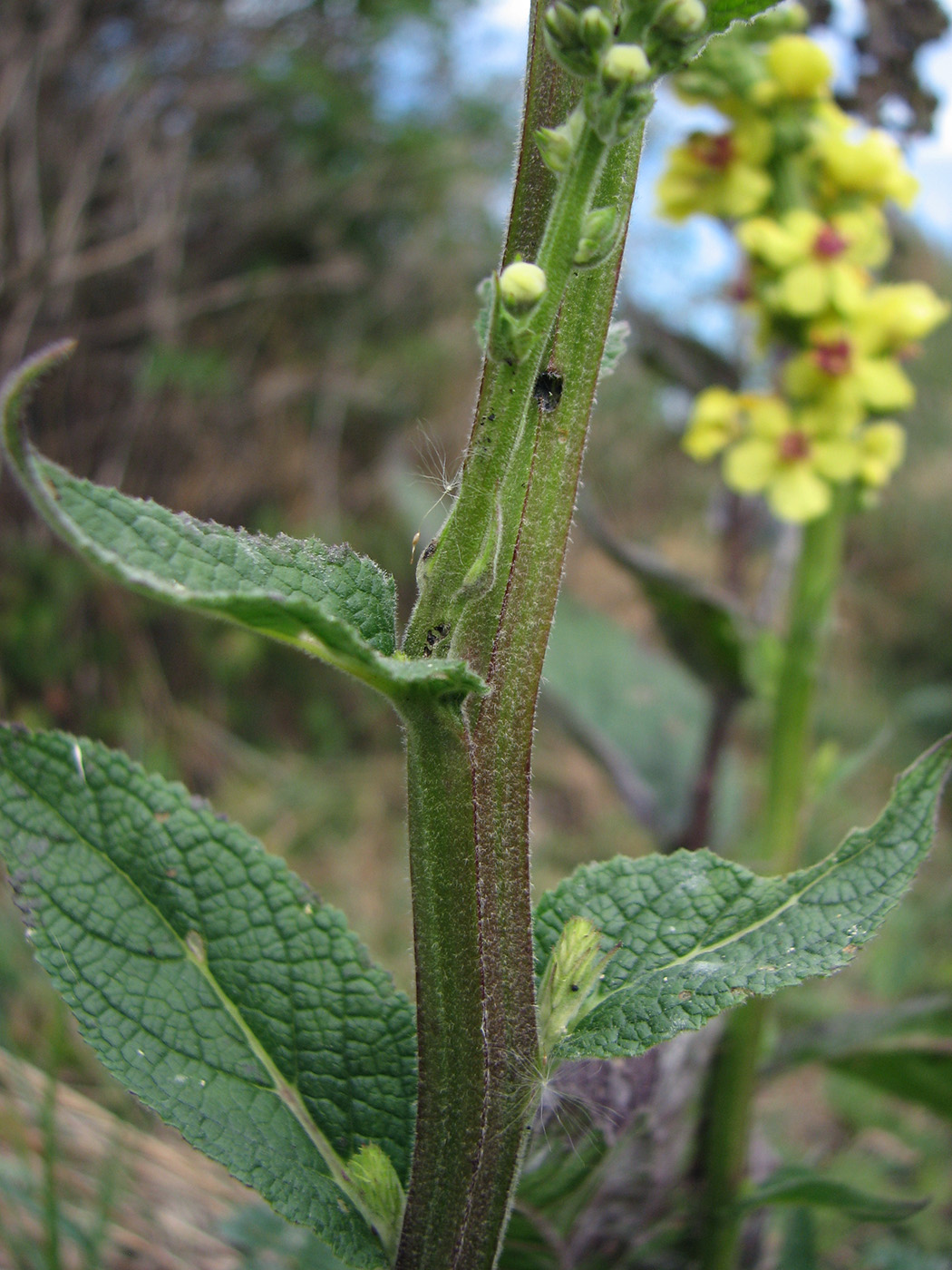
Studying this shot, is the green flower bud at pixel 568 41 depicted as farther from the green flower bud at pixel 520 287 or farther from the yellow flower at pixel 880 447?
the yellow flower at pixel 880 447

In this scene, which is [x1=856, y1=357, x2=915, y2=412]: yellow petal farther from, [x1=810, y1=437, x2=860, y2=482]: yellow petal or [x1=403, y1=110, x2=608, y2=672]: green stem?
[x1=403, y1=110, x2=608, y2=672]: green stem

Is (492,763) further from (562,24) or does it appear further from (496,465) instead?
(562,24)

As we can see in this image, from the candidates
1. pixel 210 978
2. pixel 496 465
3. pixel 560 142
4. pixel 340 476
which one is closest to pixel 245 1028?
pixel 210 978

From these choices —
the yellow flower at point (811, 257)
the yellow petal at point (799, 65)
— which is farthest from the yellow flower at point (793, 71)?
the yellow flower at point (811, 257)

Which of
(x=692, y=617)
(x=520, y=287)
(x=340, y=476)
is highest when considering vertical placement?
(x=340, y=476)

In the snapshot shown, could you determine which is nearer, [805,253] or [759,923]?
[759,923]
